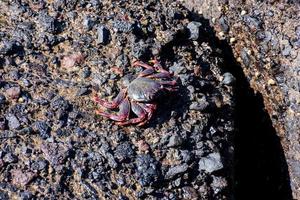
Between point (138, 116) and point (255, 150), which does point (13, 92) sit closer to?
point (138, 116)

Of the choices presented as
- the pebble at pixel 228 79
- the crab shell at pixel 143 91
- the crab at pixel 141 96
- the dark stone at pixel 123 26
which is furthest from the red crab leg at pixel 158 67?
the pebble at pixel 228 79

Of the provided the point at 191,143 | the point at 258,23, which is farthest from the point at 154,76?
the point at 258,23

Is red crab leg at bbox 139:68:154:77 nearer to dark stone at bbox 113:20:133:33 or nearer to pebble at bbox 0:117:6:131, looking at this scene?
dark stone at bbox 113:20:133:33

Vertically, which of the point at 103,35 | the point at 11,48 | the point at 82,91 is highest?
the point at 103,35

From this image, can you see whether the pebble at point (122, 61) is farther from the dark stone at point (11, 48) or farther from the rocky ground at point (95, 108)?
the dark stone at point (11, 48)

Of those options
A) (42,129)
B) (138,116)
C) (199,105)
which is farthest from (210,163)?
(42,129)

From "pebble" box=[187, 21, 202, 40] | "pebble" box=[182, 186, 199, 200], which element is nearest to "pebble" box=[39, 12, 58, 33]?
"pebble" box=[187, 21, 202, 40]

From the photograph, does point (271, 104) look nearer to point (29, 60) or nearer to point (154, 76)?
point (154, 76)
